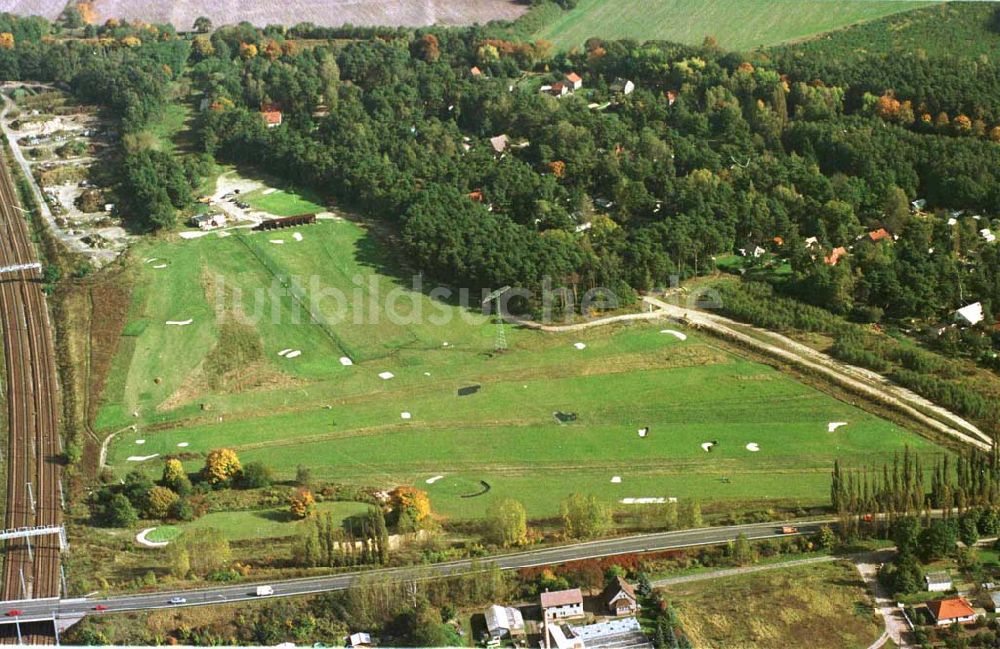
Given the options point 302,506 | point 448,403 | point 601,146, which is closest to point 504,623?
point 302,506

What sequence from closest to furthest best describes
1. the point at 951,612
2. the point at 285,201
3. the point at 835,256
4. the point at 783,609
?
the point at 951,612 → the point at 783,609 → the point at 835,256 → the point at 285,201

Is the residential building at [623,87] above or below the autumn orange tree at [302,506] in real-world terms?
above

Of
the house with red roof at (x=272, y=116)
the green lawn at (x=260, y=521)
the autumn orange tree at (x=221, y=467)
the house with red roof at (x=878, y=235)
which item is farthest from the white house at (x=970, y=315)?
the house with red roof at (x=272, y=116)

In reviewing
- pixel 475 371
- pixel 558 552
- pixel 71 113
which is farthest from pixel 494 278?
pixel 71 113

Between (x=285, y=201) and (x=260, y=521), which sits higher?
(x=285, y=201)

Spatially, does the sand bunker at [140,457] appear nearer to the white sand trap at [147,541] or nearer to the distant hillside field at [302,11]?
the white sand trap at [147,541]

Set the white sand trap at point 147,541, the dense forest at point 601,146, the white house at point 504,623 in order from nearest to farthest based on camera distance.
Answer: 1. the white house at point 504,623
2. the white sand trap at point 147,541
3. the dense forest at point 601,146

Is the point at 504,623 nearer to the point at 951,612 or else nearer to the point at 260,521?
the point at 260,521
